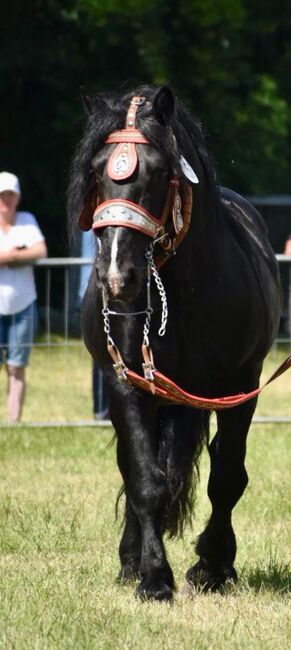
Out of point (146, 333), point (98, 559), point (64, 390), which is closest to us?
point (146, 333)

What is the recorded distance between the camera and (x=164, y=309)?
6.21m

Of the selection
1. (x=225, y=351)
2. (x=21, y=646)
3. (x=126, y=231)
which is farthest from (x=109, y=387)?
(x=21, y=646)

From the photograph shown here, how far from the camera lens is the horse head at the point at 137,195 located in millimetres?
5703

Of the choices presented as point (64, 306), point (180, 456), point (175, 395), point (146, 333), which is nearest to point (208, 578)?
point (180, 456)

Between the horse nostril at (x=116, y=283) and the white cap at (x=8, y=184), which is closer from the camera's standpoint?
the horse nostril at (x=116, y=283)

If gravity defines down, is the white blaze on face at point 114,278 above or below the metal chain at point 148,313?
above

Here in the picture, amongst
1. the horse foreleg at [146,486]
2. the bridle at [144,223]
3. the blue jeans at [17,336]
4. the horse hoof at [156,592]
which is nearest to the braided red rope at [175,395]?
the bridle at [144,223]

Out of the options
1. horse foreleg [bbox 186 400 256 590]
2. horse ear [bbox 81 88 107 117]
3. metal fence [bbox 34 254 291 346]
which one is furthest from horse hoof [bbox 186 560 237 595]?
metal fence [bbox 34 254 291 346]

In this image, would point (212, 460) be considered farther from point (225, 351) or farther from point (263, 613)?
point (263, 613)

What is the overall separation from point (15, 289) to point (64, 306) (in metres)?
0.66

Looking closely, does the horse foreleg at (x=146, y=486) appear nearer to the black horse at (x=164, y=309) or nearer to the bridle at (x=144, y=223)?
the black horse at (x=164, y=309)

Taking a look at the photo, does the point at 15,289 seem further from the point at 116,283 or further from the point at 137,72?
the point at 137,72

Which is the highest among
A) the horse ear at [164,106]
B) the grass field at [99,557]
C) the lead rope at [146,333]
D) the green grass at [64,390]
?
the horse ear at [164,106]

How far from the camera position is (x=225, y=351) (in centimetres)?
656
